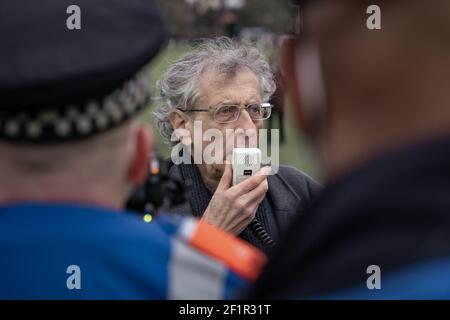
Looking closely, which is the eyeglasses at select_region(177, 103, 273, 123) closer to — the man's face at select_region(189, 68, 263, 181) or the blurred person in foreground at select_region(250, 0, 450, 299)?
the man's face at select_region(189, 68, 263, 181)

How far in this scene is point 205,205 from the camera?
3268 millimetres

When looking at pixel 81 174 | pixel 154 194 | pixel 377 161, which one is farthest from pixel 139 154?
pixel 377 161

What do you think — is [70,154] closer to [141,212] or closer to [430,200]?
[141,212]

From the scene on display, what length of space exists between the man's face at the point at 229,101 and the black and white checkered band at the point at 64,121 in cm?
193

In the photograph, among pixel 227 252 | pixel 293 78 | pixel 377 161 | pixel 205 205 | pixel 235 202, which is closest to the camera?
pixel 377 161

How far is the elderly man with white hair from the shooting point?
3.12 meters

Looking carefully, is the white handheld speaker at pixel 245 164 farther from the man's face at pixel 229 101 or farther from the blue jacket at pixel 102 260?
the blue jacket at pixel 102 260

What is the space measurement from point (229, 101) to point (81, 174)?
204cm

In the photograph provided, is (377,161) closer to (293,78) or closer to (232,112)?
(293,78)

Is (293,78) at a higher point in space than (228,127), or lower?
lower

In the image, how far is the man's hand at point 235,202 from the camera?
3064 mm

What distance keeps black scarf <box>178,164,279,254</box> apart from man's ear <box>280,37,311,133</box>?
185 cm

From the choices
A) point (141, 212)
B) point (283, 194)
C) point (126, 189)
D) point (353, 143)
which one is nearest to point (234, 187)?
point (283, 194)

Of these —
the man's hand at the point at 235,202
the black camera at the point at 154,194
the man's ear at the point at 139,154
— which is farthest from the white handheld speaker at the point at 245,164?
the man's ear at the point at 139,154
